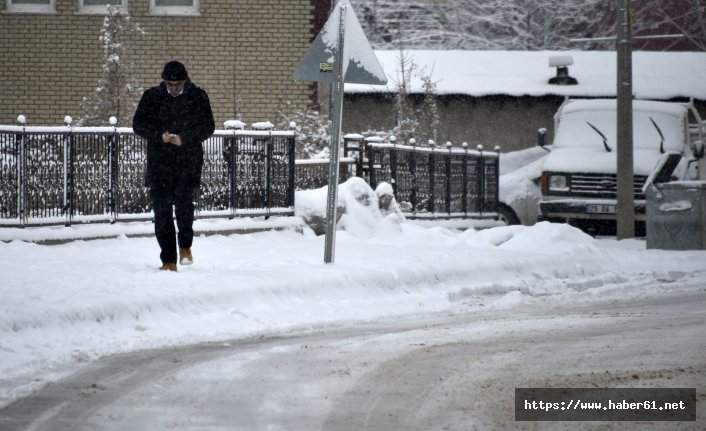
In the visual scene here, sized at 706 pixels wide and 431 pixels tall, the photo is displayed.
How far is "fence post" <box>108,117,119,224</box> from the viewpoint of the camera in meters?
14.6

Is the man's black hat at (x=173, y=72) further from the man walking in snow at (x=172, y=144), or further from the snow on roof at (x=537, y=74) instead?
the snow on roof at (x=537, y=74)

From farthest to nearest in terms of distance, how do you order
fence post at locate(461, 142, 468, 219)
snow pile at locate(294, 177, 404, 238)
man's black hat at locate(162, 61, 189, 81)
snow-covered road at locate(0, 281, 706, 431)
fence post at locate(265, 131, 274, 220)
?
fence post at locate(461, 142, 468, 219), snow pile at locate(294, 177, 404, 238), fence post at locate(265, 131, 274, 220), man's black hat at locate(162, 61, 189, 81), snow-covered road at locate(0, 281, 706, 431)

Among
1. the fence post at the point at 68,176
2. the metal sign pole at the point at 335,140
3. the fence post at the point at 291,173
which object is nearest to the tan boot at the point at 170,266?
the metal sign pole at the point at 335,140

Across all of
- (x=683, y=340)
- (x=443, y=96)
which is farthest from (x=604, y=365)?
(x=443, y=96)

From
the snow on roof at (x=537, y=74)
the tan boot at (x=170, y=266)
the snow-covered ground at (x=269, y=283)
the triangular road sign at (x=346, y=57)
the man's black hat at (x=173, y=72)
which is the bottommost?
the snow-covered ground at (x=269, y=283)

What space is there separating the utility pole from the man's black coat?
998 centimetres

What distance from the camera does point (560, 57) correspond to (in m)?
34.0

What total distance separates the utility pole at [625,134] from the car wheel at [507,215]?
5524 millimetres

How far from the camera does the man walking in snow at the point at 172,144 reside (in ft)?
36.1

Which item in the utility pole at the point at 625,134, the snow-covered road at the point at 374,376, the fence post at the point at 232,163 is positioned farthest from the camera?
the utility pole at the point at 625,134

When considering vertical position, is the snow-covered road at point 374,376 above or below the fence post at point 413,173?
below

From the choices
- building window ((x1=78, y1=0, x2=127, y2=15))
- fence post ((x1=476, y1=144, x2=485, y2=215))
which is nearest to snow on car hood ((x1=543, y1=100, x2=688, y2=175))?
fence post ((x1=476, y1=144, x2=485, y2=215))

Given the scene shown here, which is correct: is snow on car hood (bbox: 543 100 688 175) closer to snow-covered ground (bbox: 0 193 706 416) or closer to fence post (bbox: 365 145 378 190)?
fence post (bbox: 365 145 378 190)

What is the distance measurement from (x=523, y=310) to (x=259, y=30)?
43.8ft
